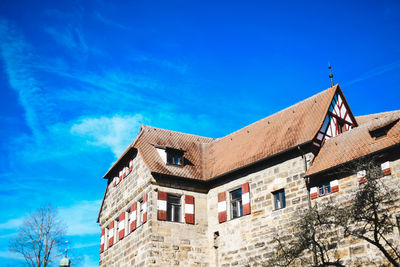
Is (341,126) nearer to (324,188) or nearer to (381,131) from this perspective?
(381,131)

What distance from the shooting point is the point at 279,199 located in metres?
19.6

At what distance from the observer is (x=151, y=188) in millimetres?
21984

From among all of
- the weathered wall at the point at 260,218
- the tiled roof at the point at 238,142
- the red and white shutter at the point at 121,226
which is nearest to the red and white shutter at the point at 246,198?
the weathered wall at the point at 260,218

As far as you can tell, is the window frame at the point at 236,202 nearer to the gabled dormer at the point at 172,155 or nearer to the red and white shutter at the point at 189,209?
the red and white shutter at the point at 189,209

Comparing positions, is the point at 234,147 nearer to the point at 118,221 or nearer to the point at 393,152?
the point at 118,221

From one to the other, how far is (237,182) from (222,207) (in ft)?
4.35

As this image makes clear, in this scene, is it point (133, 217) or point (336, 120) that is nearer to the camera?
point (336, 120)

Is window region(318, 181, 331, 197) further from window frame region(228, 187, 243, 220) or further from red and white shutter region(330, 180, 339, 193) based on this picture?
window frame region(228, 187, 243, 220)

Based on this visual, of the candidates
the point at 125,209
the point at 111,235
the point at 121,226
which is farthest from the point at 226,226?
the point at 111,235

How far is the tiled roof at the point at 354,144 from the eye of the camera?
1680 cm

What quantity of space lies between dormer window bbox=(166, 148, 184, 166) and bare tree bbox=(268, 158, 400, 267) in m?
6.83

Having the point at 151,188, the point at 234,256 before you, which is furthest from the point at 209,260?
the point at 151,188

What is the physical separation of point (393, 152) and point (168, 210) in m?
10.2

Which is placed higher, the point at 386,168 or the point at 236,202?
the point at 236,202
